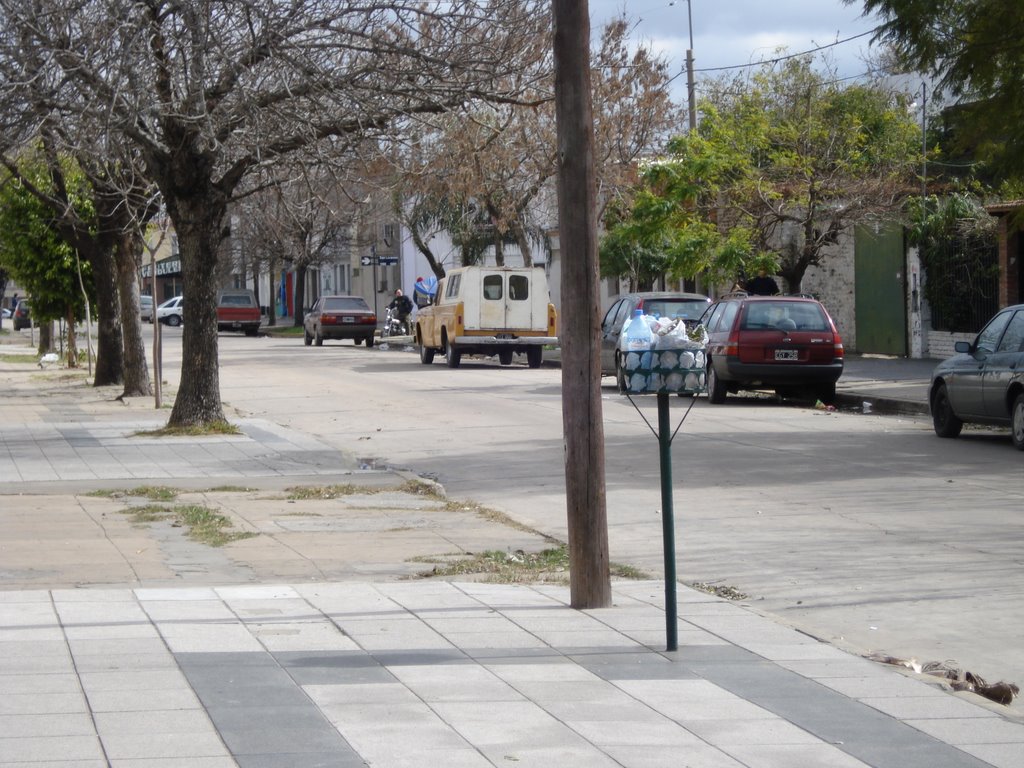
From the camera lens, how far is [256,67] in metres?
15.7

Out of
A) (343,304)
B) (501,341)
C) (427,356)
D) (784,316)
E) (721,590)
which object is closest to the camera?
(721,590)

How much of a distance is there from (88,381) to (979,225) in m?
18.0

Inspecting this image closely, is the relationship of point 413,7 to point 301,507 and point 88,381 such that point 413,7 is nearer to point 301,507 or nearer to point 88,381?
point 301,507

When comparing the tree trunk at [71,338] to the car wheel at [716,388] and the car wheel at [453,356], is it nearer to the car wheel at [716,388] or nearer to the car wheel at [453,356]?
the car wheel at [453,356]

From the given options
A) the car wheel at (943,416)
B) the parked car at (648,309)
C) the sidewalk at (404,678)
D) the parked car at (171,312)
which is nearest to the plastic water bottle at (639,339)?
the sidewalk at (404,678)

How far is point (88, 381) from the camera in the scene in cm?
2791

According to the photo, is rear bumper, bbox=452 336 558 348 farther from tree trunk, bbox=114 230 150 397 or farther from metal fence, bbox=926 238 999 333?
tree trunk, bbox=114 230 150 397

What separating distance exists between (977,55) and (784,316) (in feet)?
20.7

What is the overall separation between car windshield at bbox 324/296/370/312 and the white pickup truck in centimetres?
1221

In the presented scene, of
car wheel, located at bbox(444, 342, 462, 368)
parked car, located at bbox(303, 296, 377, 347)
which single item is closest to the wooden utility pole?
car wheel, located at bbox(444, 342, 462, 368)

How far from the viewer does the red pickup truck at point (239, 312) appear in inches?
2253

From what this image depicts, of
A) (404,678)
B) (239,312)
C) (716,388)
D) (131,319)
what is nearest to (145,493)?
(404,678)

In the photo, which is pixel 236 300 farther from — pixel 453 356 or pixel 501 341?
pixel 501 341

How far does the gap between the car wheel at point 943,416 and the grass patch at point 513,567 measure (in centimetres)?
812
